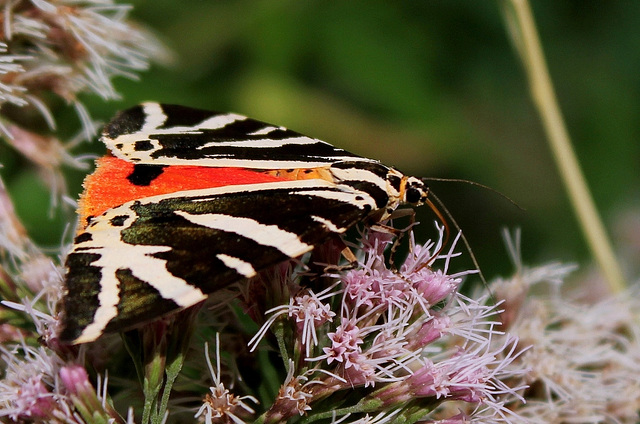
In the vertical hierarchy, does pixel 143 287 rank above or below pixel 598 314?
above

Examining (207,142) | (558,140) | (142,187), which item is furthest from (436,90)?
(142,187)

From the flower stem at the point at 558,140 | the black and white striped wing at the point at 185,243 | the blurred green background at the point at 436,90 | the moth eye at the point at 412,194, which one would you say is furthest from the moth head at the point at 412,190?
the blurred green background at the point at 436,90

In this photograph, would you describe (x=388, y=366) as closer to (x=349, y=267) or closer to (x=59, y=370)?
(x=349, y=267)

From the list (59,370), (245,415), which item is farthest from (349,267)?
(59,370)

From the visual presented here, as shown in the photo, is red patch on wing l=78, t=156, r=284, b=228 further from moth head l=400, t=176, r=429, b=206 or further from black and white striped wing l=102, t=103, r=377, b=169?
moth head l=400, t=176, r=429, b=206

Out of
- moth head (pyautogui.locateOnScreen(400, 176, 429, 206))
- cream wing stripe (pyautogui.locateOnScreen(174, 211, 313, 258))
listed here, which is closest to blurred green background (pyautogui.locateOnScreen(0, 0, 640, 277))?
moth head (pyautogui.locateOnScreen(400, 176, 429, 206))

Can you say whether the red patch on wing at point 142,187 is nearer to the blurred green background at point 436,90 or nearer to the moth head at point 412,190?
the moth head at point 412,190
